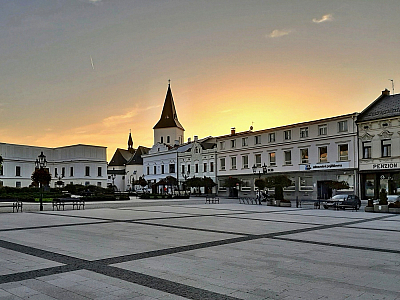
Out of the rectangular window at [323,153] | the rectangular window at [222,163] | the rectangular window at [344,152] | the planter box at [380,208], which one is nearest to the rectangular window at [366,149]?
the rectangular window at [344,152]

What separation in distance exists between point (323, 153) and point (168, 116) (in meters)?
51.2

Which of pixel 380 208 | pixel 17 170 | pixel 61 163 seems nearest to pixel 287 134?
pixel 380 208

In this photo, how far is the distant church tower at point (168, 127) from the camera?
289 ft

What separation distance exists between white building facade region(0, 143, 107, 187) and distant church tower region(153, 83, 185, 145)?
42.8 feet

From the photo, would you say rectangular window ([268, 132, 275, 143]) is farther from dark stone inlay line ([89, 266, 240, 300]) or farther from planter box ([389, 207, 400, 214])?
dark stone inlay line ([89, 266, 240, 300])

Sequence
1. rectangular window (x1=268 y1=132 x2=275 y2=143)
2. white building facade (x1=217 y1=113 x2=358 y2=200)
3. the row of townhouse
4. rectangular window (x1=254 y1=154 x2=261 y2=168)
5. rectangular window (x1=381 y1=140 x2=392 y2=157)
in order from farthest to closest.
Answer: rectangular window (x1=254 y1=154 x2=261 y2=168) < rectangular window (x1=268 y1=132 x2=275 y2=143) < white building facade (x1=217 y1=113 x2=358 y2=200) < the row of townhouse < rectangular window (x1=381 y1=140 x2=392 y2=157)

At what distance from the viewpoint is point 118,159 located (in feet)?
392

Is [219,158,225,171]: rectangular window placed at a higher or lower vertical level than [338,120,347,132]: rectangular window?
lower

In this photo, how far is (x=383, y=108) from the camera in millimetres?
39531

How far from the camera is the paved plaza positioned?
6.20 m

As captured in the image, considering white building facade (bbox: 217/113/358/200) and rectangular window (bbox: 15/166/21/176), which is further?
rectangular window (bbox: 15/166/21/176)

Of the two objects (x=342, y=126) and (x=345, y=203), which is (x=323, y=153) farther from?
(x=345, y=203)

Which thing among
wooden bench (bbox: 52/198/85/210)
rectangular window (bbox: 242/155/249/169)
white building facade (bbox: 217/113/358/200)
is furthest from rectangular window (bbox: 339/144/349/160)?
wooden bench (bbox: 52/198/85/210)

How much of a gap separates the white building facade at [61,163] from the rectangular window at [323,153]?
55.2 metres
